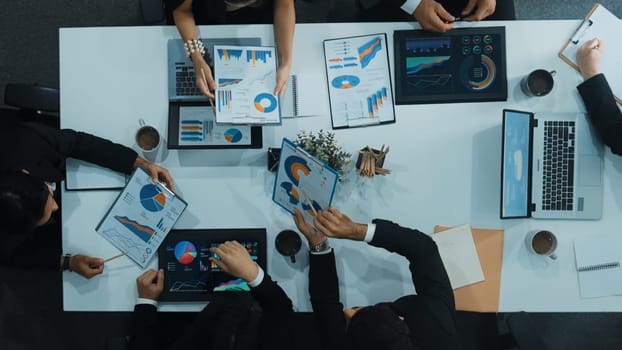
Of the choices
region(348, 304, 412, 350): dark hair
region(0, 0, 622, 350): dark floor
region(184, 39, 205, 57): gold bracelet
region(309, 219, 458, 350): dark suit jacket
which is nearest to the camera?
region(348, 304, 412, 350): dark hair

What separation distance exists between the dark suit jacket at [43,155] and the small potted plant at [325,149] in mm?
574

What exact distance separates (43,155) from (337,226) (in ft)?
3.07

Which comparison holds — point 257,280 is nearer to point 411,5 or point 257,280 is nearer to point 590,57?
point 411,5

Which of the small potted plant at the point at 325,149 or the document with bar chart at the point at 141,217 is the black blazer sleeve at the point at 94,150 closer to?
the document with bar chart at the point at 141,217

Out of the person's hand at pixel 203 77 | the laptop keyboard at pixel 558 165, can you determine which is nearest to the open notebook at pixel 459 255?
the laptop keyboard at pixel 558 165

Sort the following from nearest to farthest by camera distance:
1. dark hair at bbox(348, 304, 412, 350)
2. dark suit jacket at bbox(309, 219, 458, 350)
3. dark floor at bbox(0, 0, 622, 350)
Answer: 1. dark hair at bbox(348, 304, 412, 350)
2. dark suit jacket at bbox(309, 219, 458, 350)
3. dark floor at bbox(0, 0, 622, 350)

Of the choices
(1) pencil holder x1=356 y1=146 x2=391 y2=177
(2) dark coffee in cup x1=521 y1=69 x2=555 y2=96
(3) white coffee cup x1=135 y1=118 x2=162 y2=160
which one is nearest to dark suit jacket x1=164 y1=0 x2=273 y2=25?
(3) white coffee cup x1=135 y1=118 x2=162 y2=160

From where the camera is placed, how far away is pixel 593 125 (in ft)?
4.83

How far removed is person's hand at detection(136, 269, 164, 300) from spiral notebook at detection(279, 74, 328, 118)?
677mm

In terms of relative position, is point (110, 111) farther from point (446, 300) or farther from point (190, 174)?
point (446, 300)

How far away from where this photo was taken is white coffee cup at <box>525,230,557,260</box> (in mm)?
1449

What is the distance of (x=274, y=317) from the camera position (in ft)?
4.63

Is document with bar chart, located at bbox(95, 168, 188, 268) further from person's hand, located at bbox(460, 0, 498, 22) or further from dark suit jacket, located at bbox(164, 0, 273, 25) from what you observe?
person's hand, located at bbox(460, 0, 498, 22)

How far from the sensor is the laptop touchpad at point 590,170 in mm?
1470
